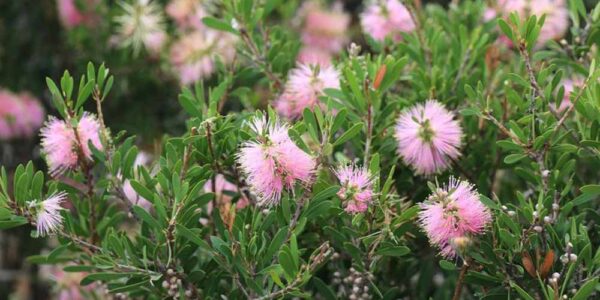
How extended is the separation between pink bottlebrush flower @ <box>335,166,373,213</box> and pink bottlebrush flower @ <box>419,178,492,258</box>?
0.09 m

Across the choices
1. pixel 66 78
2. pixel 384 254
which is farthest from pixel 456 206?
pixel 66 78

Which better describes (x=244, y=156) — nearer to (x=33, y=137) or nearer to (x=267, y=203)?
(x=267, y=203)

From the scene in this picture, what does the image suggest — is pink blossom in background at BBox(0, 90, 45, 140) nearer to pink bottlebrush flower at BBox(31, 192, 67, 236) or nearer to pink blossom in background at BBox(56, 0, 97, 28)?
pink blossom in background at BBox(56, 0, 97, 28)

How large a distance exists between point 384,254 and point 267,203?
202mm

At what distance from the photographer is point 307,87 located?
1407mm

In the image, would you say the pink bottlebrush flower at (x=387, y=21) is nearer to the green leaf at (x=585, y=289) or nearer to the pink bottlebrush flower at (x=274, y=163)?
the pink bottlebrush flower at (x=274, y=163)

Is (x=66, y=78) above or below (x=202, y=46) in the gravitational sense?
below

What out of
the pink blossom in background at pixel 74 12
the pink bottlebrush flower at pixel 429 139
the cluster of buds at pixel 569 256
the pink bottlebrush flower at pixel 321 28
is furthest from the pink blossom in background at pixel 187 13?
the cluster of buds at pixel 569 256

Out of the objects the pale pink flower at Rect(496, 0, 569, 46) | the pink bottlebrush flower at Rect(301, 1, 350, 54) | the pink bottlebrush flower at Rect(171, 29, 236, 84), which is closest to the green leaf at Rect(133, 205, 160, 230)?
the pale pink flower at Rect(496, 0, 569, 46)

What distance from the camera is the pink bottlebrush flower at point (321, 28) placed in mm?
2721

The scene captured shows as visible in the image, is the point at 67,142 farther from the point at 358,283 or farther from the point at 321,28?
the point at 321,28

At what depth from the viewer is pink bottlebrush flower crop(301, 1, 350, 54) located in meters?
2.72

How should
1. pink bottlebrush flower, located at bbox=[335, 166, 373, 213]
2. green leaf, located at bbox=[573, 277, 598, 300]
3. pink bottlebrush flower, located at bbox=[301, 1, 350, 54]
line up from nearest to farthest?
1. green leaf, located at bbox=[573, 277, 598, 300]
2. pink bottlebrush flower, located at bbox=[335, 166, 373, 213]
3. pink bottlebrush flower, located at bbox=[301, 1, 350, 54]

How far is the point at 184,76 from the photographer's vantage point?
228cm
